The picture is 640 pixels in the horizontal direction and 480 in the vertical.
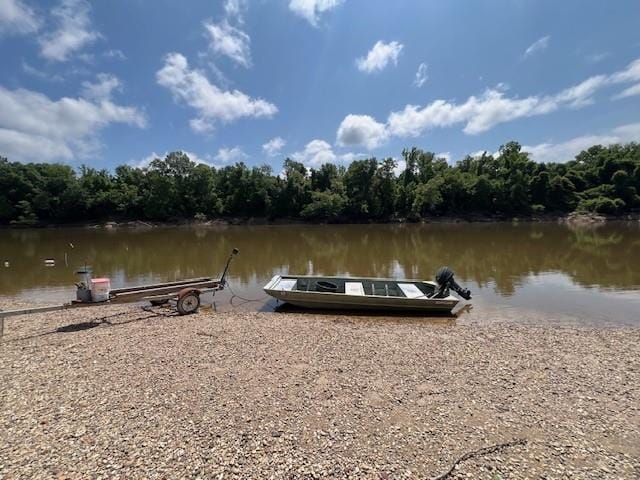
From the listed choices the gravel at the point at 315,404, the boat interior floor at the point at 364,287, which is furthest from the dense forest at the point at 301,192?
the gravel at the point at 315,404

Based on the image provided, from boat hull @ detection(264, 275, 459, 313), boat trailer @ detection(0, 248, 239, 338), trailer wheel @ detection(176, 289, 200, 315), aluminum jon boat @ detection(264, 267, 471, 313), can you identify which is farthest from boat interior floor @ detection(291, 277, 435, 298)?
trailer wheel @ detection(176, 289, 200, 315)

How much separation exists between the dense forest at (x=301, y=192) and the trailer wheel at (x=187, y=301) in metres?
54.6

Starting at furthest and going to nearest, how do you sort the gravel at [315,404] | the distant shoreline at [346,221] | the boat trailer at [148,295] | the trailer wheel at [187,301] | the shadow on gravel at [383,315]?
the distant shoreline at [346,221] < the shadow on gravel at [383,315] < the trailer wheel at [187,301] < the boat trailer at [148,295] < the gravel at [315,404]

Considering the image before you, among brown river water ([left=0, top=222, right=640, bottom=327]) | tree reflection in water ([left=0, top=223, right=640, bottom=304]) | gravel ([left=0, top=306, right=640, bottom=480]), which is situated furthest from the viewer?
tree reflection in water ([left=0, top=223, right=640, bottom=304])

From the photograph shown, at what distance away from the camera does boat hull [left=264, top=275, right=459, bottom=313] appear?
11.4 m

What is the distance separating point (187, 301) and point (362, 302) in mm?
5854

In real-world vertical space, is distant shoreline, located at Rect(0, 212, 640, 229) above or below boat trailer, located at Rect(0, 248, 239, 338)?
above

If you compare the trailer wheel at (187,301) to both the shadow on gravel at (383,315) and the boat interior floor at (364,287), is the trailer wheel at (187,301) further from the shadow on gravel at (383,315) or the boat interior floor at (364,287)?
the boat interior floor at (364,287)

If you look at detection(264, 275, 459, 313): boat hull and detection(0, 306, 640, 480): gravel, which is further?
detection(264, 275, 459, 313): boat hull

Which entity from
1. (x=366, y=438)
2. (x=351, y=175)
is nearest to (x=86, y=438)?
(x=366, y=438)

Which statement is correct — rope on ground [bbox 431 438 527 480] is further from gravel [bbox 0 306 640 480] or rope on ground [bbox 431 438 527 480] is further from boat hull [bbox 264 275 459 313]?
boat hull [bbox 264 275 459 313]

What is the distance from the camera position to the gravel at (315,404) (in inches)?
162

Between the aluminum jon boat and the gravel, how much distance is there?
8.43 feet

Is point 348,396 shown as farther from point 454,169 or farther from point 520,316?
point 454,169
